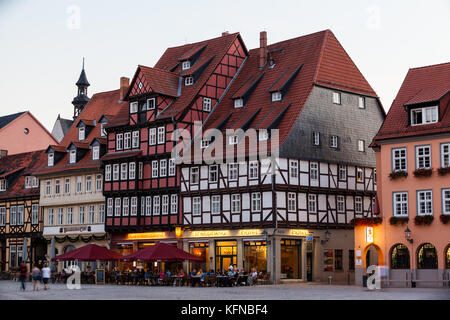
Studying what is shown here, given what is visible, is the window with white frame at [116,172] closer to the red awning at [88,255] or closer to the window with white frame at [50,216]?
the red awning at [88,255]

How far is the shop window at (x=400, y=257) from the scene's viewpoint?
44.1 metres

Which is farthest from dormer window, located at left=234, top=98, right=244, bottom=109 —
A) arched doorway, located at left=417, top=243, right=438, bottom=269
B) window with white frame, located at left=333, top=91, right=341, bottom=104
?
arched doorway, located at left=417, top=243, right=438, bottom=269

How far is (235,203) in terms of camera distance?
5216 cm

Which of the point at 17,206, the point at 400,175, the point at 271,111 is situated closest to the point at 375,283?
the point at 400,175

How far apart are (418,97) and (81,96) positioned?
62487mm

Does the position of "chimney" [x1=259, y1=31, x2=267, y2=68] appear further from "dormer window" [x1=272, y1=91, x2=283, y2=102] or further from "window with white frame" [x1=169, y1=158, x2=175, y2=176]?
"window with white frame" [x1=169, y1=158, x2=175, y2=176]

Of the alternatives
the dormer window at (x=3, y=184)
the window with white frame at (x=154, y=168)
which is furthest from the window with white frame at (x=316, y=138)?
the dormer window at (x=3, y=184)

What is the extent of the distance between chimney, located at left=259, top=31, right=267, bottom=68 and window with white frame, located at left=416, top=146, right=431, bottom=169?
1703cm

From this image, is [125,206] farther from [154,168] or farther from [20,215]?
[20,215]

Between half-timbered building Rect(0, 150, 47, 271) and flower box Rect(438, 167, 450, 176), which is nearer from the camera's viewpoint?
flower box Rect(438, 167, 450, 176)

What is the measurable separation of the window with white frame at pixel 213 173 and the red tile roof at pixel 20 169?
20089mm

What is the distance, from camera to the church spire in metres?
100
